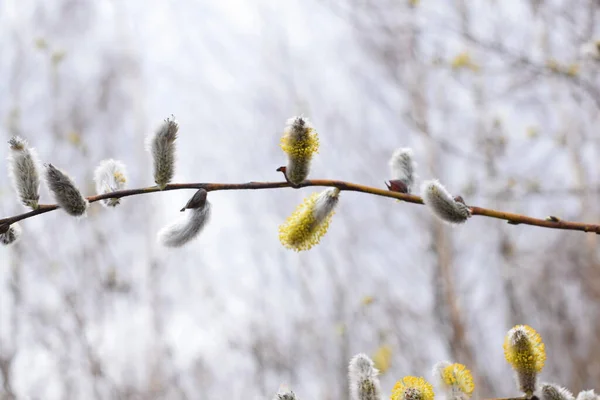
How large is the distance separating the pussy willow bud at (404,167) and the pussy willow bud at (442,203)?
167mm

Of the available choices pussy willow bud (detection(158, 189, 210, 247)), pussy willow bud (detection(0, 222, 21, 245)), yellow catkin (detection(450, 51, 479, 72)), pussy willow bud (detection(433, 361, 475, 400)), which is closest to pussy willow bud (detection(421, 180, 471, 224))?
pussy willow bud (detection(433, 361, 475, 400))

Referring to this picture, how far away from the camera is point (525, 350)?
43.4 inches

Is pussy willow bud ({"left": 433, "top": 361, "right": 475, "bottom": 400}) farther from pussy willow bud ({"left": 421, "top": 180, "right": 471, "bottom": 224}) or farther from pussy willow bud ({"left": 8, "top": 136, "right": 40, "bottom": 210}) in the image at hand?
pussy willow bud ({"left": 8, "top": 136, "right": 40, "bottom": 210})

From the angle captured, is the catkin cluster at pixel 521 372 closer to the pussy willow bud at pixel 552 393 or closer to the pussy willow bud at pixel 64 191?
the pussy willow bud at pixel 552 393

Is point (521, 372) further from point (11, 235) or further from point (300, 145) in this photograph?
point (11, 235)

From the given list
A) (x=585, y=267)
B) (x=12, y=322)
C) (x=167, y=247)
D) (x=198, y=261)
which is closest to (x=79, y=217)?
(x=167, y=247)

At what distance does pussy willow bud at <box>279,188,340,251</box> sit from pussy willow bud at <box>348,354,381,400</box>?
0.79 ft

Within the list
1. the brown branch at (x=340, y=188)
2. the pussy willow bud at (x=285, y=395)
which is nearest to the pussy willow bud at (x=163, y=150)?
the brown branch at (x=340, y=188)

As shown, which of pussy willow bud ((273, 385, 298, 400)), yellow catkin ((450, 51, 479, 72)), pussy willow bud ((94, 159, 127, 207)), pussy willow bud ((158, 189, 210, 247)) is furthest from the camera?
yellow catkin ((450, 51, 479, 72))

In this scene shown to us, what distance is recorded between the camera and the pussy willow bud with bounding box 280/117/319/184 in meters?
1.10

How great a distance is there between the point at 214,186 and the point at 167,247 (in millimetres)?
160

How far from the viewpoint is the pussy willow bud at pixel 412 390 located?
102cm

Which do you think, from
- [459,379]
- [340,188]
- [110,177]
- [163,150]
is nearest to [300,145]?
[340,188]

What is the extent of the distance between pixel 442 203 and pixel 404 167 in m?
0.22
